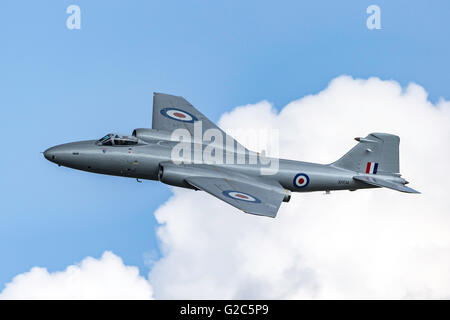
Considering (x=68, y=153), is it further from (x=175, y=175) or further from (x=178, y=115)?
(x=178, y=115)

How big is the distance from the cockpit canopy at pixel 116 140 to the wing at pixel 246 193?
12.4ft

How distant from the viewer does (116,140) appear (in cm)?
3478

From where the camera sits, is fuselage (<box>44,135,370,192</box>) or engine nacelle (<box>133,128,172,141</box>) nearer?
fuselage (<box>44,135,370,192</box>)

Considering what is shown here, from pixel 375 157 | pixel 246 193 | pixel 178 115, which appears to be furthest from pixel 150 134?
pixel 375 157

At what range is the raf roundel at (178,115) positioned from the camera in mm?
39188

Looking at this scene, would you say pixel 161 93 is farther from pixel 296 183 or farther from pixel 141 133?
pixel 296 183

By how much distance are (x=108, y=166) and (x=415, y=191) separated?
50.4 feet

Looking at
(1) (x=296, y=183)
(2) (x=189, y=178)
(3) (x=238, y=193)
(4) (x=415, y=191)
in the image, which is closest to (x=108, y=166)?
(2) (x=189, y=178)

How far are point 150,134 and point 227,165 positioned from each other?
14.8 feet

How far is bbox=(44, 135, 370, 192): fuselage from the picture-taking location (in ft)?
113

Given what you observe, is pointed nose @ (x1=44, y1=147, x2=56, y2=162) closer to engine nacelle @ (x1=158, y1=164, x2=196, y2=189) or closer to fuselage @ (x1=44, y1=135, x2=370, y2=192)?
fuselage @ (x1=44, y1=135, x2=370, y2=192)

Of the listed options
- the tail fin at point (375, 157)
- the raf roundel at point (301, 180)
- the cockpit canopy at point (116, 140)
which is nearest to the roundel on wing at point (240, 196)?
the raf roundel at point (301, 180)

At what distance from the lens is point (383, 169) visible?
3675cm

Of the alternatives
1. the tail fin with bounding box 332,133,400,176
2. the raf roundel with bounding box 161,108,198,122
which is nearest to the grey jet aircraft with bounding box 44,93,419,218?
the tail fin with bounding box 332,133,400,176
